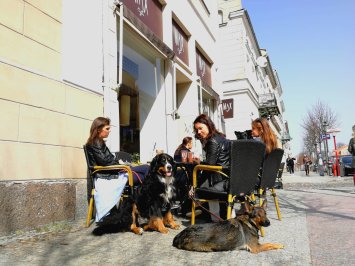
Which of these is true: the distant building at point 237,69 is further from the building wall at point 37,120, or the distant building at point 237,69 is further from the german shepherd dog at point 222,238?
the german shepherd dog at point 222,238

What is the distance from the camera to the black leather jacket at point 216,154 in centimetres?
441

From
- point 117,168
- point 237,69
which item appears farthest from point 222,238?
point 237,69

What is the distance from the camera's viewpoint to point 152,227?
14.4 ft

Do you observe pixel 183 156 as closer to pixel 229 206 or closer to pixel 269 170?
pixel 269 170

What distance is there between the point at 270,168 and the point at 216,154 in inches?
47.3

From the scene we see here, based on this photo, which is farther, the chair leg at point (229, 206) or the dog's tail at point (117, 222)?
the dog's tail at point (117, 222)

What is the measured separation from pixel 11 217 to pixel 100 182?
1187mm

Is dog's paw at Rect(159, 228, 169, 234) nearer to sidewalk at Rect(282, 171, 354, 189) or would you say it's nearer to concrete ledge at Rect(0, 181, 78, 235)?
concrete ledge at Rect(0, 181, 78, 235)

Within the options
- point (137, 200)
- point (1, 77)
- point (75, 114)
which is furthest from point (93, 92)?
point (137, 200)

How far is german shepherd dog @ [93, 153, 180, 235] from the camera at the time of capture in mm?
4371

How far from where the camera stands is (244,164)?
4152 millimetres

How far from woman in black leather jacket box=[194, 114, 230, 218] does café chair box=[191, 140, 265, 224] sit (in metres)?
0.14

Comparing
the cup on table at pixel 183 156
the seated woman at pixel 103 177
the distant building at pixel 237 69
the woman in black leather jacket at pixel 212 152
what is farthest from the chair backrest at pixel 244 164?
the distant building at pixel 237 69

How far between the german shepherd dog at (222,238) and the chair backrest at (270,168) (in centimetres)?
150
